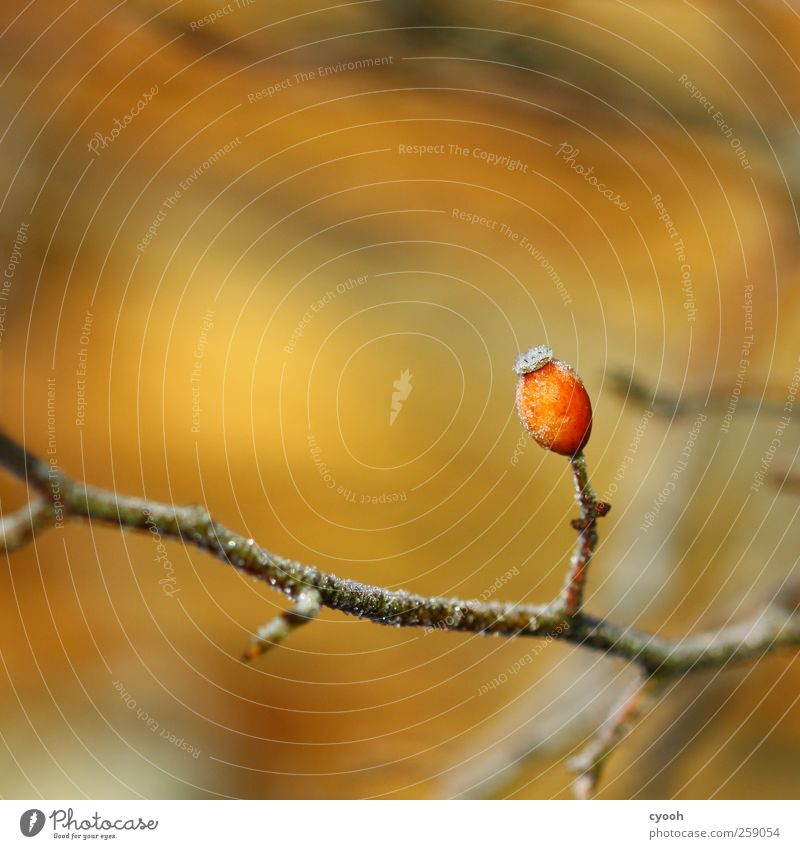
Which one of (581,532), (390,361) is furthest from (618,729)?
(390,361)

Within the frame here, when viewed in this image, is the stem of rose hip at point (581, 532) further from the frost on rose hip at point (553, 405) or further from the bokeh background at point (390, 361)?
the bokeh background at point (390, 361)

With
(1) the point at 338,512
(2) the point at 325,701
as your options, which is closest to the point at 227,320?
(1) the point at 338,512

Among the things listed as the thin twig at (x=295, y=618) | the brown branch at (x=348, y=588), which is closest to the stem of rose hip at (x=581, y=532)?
the brown branch at (x=348, y=588)

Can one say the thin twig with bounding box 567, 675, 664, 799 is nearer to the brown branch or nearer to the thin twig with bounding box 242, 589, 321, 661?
the brown branch

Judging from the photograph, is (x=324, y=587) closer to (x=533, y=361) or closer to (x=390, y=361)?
(x=533, y=361)

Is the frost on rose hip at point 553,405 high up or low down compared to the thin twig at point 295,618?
up

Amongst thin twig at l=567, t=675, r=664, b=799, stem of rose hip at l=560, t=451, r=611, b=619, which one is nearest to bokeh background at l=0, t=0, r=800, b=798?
thin twig at l=567, t=675, r=664, b=799
